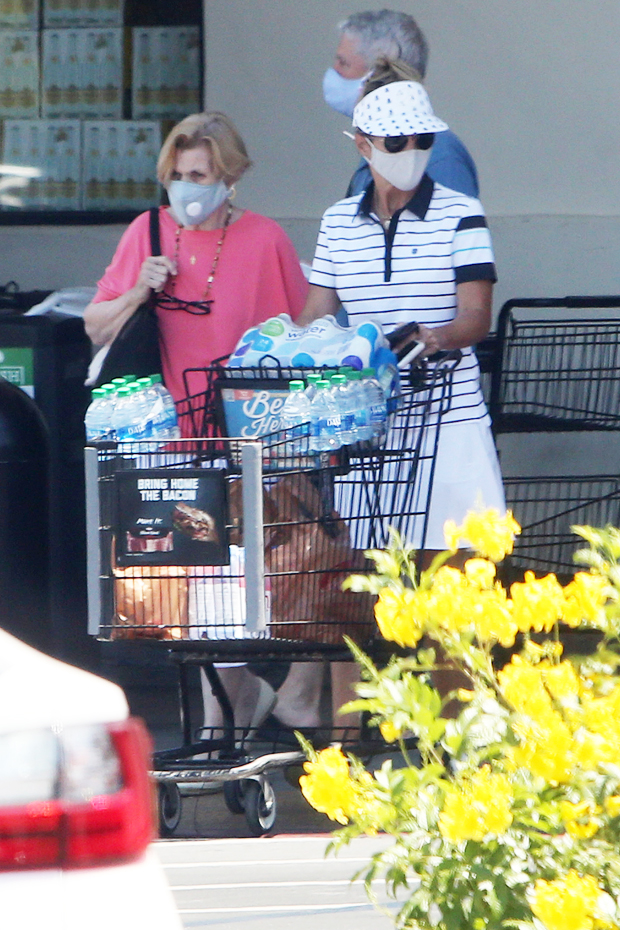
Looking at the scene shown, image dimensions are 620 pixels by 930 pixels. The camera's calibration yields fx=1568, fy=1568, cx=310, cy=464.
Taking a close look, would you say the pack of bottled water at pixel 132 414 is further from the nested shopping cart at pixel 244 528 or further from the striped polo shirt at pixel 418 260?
the striped polo shirt at pixel 418 260

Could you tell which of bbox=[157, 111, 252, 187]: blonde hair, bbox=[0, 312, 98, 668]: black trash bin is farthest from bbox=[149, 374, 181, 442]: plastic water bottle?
bbox=[0, 312, 98, 668]: black trash bin

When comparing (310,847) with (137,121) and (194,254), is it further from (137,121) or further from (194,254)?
(137,121)

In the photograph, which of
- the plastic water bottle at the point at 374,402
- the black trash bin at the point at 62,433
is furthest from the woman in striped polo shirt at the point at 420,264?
the black trash bin at the point at 62,433

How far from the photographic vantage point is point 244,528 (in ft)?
12.7

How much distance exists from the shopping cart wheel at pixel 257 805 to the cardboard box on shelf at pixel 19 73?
161 inches

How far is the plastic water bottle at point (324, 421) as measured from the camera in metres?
3.88

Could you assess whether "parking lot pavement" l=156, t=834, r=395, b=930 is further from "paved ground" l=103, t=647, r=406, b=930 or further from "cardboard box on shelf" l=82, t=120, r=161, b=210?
"cardboard box on shelf" l=82, t=120, r=161, b=210

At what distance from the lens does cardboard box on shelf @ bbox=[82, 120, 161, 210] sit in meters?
7.29

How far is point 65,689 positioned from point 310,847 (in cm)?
187

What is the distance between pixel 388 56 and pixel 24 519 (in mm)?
1949

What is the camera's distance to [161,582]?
4.06 metres

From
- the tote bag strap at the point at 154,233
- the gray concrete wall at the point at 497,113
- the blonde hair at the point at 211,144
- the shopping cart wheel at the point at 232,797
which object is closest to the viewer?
the shopping cart wheel at the point at 232,797

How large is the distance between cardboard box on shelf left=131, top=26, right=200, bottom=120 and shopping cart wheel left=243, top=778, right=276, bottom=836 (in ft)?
12.6

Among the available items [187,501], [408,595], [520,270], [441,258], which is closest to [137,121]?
[520,270]
